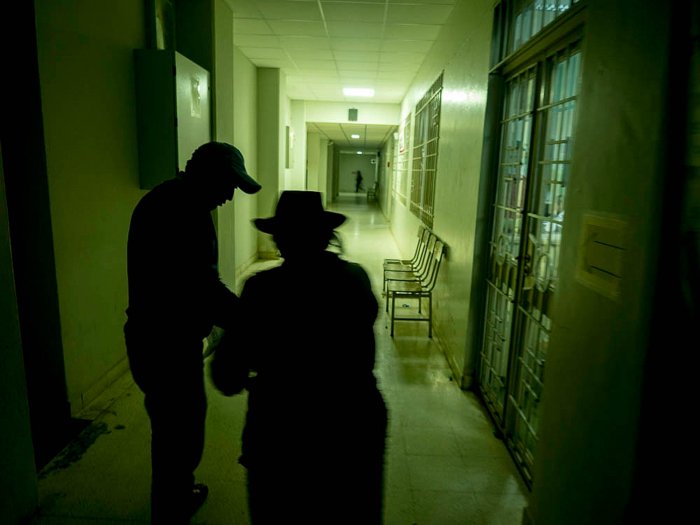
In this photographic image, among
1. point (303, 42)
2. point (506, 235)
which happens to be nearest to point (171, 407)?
point (506, 235)

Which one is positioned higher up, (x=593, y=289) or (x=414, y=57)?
(x=414, y=57)

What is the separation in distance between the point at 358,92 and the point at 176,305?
7917 millimetres

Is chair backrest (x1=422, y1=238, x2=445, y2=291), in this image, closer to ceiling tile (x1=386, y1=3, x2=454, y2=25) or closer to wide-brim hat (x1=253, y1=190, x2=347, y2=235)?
ceiling tile (x1=386, y1=3, x2=454, y2=25)

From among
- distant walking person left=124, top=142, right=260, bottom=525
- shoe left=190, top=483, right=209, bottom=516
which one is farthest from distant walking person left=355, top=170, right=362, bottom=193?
distant walking person left=124, top=142, right=260, bottom=525

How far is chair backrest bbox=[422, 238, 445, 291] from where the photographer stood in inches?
161

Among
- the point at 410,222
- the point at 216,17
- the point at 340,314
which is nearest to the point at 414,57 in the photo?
the point at 410,222

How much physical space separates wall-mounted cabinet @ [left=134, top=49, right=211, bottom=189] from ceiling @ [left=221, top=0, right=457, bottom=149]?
1.52 metres

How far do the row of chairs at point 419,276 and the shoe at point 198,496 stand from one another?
2390mm

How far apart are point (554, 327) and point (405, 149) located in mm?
7083

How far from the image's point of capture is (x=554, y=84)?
2.17 meters

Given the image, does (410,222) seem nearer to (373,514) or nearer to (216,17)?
(216,17)

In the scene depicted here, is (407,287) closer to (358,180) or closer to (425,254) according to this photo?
(425,254)

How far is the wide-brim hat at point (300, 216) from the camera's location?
3.87 feet

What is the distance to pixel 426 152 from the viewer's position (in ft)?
18.5
